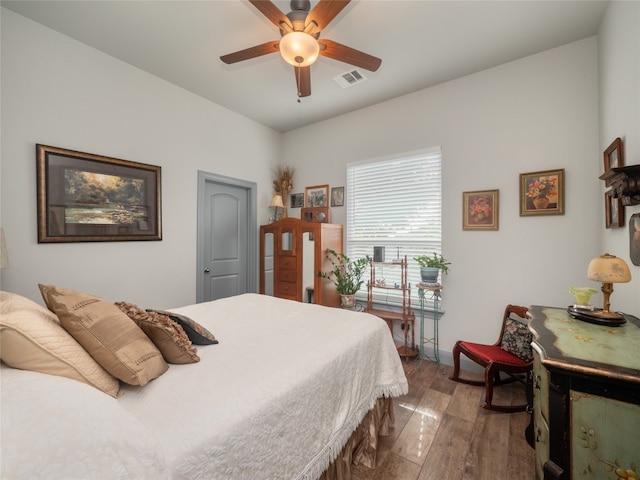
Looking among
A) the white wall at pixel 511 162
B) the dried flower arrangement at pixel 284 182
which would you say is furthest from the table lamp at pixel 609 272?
the dried flower arrangement at pixel 284 182

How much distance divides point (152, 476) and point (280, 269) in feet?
9.63

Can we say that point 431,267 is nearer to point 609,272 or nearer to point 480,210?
point 480,210

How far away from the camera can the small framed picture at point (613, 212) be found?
1674mm

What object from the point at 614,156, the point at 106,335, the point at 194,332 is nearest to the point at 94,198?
the point at 194,332

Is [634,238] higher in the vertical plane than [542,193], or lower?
lower

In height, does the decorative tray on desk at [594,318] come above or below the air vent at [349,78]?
below

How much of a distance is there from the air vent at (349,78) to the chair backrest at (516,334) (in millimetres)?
2661

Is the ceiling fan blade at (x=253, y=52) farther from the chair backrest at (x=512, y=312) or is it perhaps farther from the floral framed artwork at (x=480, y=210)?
the chair backrest at (x=512, y=312)

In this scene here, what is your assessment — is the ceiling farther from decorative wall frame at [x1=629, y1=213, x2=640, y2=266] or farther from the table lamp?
the table lamp

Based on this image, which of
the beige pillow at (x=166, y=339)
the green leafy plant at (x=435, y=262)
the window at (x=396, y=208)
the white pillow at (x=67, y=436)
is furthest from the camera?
the window at (x=396, y=208)

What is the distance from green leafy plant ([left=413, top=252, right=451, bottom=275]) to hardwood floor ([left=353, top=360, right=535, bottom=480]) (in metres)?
1.12

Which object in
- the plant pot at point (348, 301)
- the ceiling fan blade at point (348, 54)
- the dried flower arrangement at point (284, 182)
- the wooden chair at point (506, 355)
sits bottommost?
the wooden chair at point (506, 355)

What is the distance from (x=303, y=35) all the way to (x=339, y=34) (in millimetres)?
796

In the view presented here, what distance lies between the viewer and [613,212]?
1.80m
